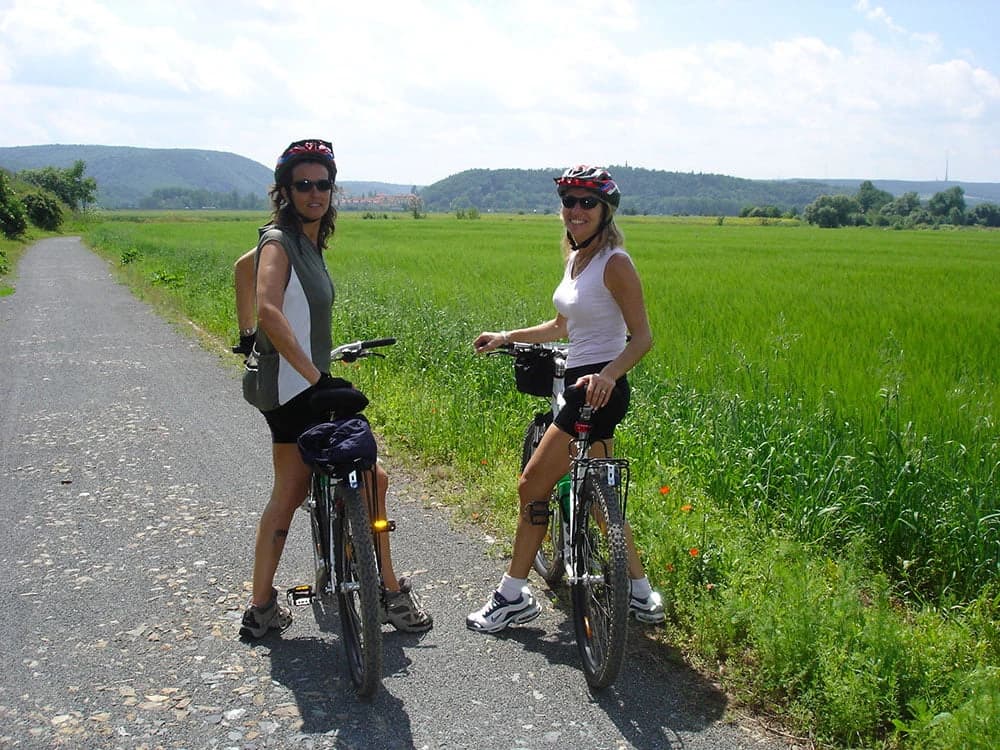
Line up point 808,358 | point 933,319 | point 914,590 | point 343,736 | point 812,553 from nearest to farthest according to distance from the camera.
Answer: point 343,736 < point 914,590 < point 812,553 < point 808,358 < point 933,319

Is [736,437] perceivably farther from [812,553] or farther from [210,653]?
[210,653]

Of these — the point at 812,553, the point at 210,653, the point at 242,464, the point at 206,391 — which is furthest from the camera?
the point at 206,391

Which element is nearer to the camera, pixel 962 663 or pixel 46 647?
pixel 962 663

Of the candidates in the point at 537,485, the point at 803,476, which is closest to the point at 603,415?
the point at 537,485

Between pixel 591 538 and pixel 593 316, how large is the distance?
0.87 metres

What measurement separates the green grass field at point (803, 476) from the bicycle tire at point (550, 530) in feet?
1.48

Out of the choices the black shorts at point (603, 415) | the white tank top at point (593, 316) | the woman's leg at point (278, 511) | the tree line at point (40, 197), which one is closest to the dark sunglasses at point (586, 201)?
the white tank top at point (593, 316)

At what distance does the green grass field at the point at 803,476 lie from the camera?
3301 mm

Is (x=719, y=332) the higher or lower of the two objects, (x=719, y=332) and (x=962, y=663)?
the higher

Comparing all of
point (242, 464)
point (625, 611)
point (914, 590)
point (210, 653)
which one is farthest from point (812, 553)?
point (242, 464)

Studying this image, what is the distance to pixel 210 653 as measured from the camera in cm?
367

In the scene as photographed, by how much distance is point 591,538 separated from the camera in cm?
356

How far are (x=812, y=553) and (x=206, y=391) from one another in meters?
6.61

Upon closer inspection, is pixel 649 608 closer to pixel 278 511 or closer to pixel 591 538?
pixel 591 538
